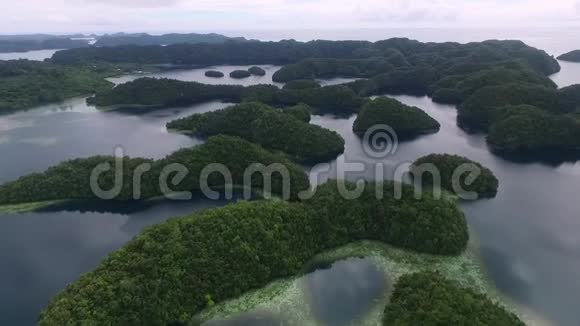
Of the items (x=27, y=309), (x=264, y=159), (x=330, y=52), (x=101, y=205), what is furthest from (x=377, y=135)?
(x=330, y=52)

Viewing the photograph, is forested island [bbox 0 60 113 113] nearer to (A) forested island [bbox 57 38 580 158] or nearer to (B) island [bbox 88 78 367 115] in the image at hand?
(B) island [bbox 88 78 367 115]

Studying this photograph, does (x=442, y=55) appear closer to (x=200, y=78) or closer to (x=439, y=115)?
(x=439, y=115)

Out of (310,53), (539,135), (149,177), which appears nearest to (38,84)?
(149,177)

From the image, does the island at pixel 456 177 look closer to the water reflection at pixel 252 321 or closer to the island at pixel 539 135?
the island at pixel 539 135

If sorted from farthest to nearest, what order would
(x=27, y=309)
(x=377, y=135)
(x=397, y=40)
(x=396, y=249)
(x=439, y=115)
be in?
(x=397, y=40)
(x=439, y=115)
(x=377, y=135)
(x=396, y=249)
(x=27, y=309)

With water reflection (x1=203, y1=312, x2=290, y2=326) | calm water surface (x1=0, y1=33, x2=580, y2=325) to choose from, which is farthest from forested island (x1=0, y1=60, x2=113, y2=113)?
water reflection (x1=203, y1=312, x2=290, y2=326)

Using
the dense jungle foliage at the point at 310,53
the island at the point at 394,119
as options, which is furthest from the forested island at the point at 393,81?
the island at the point at 394,119
